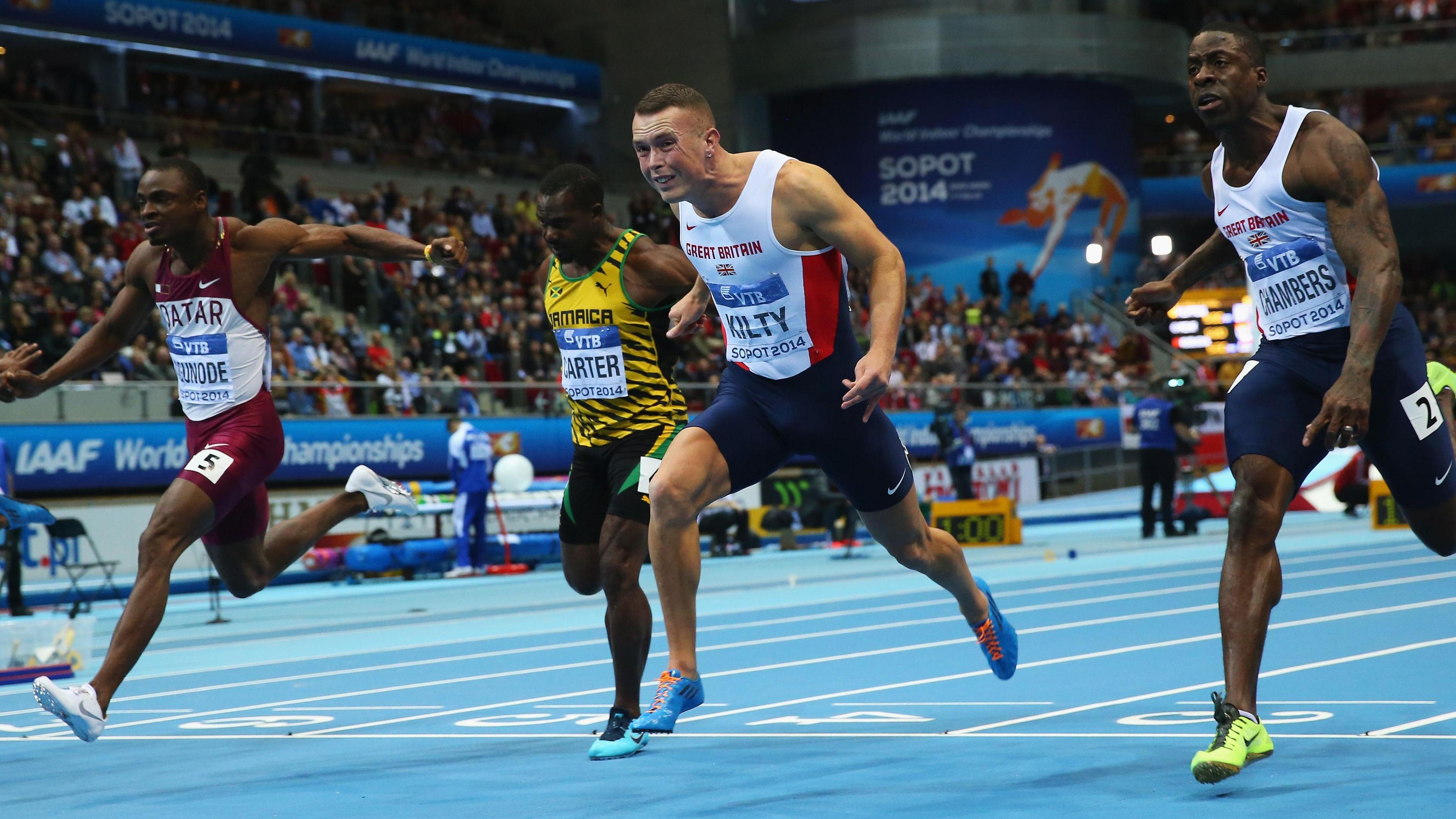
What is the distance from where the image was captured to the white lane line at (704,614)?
1134cm

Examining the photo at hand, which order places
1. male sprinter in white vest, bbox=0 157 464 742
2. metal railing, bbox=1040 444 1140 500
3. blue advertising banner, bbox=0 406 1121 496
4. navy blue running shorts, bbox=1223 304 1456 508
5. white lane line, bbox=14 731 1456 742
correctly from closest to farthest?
navy blue running shorts, bbox=1223 304 1456 508
white lane line, bbox=14 731 1456 742
male sprinter in white vest, bbox=0 157 464 742
blue advertising banner, bbox=0 406 1121 496
metal railing, bbox=1040 444 1140 500

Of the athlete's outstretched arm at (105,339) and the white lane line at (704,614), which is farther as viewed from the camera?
the white lane line at (704,614)

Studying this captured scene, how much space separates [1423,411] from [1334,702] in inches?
77.0

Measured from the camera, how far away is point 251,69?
3431cm

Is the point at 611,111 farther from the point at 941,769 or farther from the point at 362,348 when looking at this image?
the point at 941,769

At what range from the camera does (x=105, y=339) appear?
711 cm

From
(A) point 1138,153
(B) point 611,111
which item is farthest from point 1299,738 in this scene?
(A) point 1138,153

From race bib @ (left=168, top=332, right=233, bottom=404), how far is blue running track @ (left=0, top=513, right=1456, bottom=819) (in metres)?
1.51

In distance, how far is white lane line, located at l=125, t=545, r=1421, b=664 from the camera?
1134 cm

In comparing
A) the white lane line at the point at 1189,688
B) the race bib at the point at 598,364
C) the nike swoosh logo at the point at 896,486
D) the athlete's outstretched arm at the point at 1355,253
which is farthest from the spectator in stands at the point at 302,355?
the athlete's outstretched arm at the point at 1355,253

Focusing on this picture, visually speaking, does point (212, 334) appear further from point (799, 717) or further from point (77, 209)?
point (77, 209)

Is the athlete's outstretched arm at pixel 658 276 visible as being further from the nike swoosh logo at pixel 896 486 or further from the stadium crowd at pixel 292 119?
the stadium crowd at pixel 292 119

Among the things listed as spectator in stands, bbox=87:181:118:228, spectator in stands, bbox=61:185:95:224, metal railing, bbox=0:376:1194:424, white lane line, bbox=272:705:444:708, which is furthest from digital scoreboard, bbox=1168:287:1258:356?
white lane line, bbox=272:705:444:708

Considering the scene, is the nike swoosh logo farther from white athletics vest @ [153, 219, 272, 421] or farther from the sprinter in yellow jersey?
white athletics vest @ [153, 219, 272, 421]
